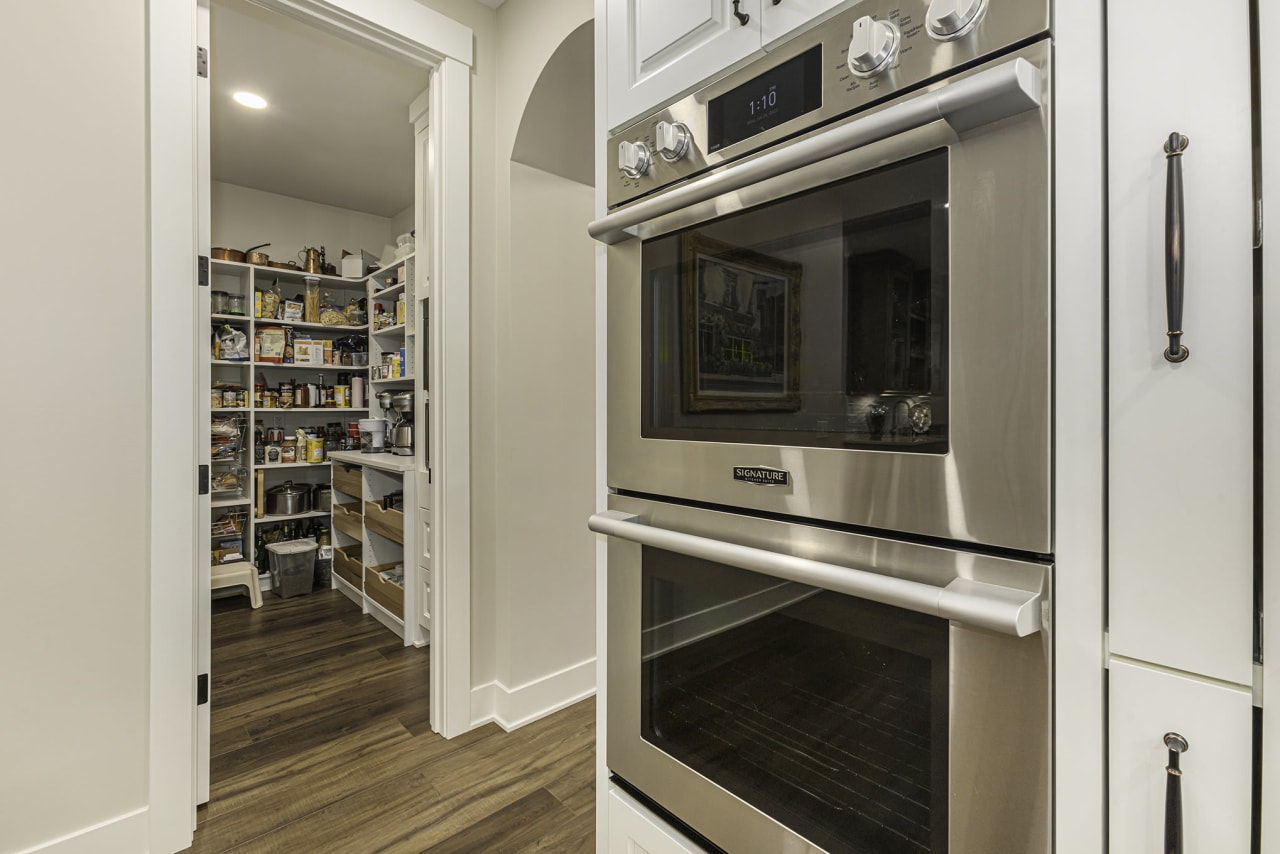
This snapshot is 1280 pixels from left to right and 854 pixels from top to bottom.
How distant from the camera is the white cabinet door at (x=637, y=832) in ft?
2.92

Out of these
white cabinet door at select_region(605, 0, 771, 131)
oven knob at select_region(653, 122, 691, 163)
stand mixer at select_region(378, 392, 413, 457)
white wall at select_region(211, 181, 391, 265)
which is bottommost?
stand mixer at select_region(378, 392, 413, 457)

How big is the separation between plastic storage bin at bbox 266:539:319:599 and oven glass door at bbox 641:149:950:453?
3614 mm

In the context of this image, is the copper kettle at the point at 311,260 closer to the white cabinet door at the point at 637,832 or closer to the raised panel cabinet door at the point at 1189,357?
the white cabinet door at the point at 637,832

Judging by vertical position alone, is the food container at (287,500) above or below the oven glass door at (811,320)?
below

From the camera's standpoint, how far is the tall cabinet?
1.50 feet

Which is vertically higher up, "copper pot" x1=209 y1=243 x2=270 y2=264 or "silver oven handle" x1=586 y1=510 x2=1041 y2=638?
"copper pot" x1=209 y1=243 x2=270 y2=264

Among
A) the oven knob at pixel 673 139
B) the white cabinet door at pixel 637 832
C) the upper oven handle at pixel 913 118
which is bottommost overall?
the white cabinet door at pixel 637 832

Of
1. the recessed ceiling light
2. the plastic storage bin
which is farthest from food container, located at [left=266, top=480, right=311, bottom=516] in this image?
the recessed ceiling light

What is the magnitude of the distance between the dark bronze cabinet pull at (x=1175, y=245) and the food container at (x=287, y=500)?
4.59 metres

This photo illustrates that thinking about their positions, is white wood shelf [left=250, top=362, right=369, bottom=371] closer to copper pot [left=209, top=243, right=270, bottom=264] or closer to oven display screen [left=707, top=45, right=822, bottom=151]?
copper pot [left=209, top=243, right=270, bottom=264]

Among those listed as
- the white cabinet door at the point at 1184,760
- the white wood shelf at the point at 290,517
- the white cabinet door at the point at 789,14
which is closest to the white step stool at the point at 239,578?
the white wood shelf at the point at 290,517

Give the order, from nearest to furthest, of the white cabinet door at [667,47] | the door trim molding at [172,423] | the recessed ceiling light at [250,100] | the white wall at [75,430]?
the white cabinet door at [667,47]
the white wall at [75,430]
the door trim molding at [172,423]
the recessed ceiling light at [250,100]

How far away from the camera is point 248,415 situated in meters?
4.00

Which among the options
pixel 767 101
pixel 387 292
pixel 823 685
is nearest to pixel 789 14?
pixel 767 101
